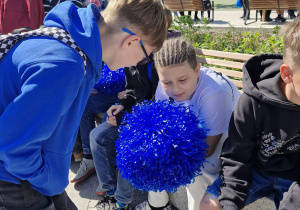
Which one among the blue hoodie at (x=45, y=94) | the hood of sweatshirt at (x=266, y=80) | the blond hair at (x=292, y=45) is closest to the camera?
the blue hoodie at (x=45, y=94)

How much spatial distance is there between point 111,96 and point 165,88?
1090mm

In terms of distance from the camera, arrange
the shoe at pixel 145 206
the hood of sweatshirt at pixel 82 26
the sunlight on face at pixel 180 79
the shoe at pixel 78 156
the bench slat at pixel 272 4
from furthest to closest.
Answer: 1. the bench slat at pixel 272 4
2. the shoe at pixel 78 156
3. the shoe at pixel 145 206
4. the sunlight on face at pixel 180 79
5. the hood of sweatshirt at pixel 82 26

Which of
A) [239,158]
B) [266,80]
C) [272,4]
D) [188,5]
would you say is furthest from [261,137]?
[188,5]

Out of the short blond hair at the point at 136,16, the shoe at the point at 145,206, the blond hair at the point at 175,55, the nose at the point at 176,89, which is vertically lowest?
the shoe at the point at 145,206

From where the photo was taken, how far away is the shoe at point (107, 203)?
2508 mm

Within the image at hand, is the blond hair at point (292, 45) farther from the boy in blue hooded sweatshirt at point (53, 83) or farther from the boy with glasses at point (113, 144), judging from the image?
the boy with glasses at point (113, 144)

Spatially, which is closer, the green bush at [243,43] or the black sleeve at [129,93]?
the black sleeve at [129,93]

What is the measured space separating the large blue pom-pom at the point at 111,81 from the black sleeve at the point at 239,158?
1506 mm

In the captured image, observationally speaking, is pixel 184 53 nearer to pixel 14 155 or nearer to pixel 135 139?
pixel 135 139

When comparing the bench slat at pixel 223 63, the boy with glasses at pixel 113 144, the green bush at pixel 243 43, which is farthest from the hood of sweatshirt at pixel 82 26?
the green bush at pixel 243 43

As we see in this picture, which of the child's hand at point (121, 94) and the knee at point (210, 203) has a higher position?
the child's hand at point (121, 94)

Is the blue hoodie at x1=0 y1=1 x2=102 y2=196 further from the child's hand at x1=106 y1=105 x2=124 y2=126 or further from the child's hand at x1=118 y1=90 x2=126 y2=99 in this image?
the child's hand at x1=118 y1=90 x2=126 y2=99

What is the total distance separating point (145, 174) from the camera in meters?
1.72

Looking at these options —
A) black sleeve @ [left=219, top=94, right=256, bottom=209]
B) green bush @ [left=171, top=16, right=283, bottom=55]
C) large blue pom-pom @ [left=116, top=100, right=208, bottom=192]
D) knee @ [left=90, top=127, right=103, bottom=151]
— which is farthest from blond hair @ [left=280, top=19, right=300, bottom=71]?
knee @ [left=90, top=127, right=103, bottom=151]
